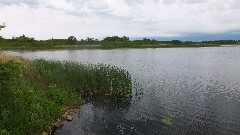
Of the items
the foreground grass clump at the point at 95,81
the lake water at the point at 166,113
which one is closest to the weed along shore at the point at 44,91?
the foreground grass clump at the point at 95,81

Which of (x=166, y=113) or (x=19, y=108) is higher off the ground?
(x=19, y=108)

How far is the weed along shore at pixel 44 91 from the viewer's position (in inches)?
867

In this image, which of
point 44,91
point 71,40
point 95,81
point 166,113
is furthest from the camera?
point 71,40

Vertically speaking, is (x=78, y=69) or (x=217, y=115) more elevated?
(x=78, y=69)

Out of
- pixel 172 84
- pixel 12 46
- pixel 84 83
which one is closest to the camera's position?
pixel 84 83

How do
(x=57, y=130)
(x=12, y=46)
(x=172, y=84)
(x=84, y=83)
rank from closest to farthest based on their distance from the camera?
1. (x=57, y=130)
2. (x=84, y=83)
3. (x=172, y=84)
4. (x=12, y=46)

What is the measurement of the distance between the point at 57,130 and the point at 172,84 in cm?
2374

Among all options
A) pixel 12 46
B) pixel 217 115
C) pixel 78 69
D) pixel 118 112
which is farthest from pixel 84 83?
pixel 12 46

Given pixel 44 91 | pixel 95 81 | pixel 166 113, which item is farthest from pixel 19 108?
pixel 95 81

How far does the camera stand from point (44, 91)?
30000 mm

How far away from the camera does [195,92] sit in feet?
127

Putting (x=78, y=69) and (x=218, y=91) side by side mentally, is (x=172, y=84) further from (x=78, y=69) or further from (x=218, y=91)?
(x=78, y=69)

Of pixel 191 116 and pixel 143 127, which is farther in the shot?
pixel 191 116

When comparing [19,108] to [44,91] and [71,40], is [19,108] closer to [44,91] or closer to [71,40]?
[44,91]
